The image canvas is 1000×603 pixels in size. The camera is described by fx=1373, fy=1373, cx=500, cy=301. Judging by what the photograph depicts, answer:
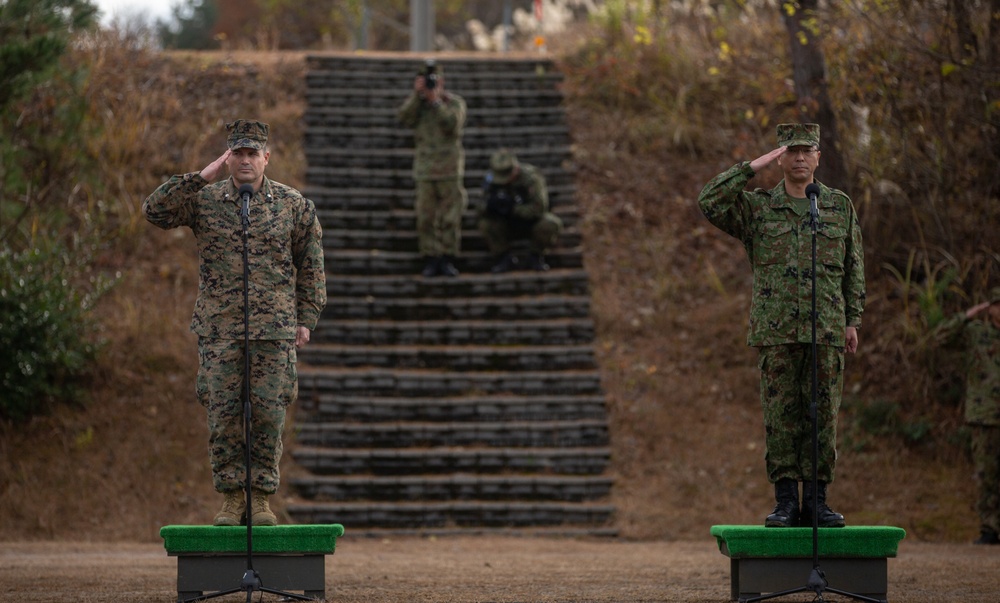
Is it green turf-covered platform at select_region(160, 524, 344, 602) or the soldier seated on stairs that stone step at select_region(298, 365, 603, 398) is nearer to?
the soldier seated on stairs

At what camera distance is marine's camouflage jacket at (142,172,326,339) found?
22.9 feet

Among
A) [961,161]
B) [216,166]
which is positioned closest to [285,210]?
[216,166]

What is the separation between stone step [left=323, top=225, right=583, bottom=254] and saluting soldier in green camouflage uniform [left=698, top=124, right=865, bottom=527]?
834cm

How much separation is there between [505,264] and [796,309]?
320 inches

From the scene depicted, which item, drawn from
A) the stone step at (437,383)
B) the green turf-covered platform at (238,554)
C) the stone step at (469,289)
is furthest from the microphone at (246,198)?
the stone step at (469,289)

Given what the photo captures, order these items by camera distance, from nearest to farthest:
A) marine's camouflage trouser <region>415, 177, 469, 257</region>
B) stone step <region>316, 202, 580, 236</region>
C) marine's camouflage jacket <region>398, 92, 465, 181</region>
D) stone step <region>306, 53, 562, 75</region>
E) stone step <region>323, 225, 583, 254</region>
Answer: marine's camouflage jacket <region>398, 92, 465, 181</region> < marine's camouflage trouser <region>415, 177, 469, 257</region> < stone step <region>323, 225, 583, 254</region> < stone step <region>316, 202, 580, 236</region> < stone step <region>306, 53, 562, 75</region>

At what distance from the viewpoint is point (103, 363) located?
13352 millimetres

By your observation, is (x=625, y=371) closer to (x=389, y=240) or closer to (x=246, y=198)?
(x=389, y=240)

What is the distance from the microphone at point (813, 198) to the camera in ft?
22.0

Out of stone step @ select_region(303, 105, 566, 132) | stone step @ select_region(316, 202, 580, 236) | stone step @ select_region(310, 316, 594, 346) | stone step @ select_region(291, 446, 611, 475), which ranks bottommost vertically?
stone step @ select_region(291, 446, 611, 475)

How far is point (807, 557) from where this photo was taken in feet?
22.2

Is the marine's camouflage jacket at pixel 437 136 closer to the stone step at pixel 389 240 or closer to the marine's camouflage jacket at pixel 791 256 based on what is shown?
the stone step at pixel 389 240

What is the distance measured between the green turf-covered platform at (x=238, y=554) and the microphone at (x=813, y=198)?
110 inches

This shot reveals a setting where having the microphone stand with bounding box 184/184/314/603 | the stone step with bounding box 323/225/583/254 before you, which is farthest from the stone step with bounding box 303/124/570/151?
the microphone stand with bounding box 184/184/314/603
